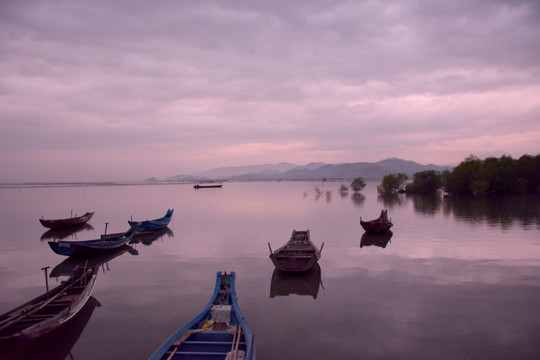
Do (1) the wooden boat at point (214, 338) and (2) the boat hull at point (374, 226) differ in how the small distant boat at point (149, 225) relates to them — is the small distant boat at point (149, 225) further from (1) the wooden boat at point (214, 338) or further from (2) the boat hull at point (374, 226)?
(1) the wooden boat at point (214, 338)

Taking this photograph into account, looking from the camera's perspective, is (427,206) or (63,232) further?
(427,206)

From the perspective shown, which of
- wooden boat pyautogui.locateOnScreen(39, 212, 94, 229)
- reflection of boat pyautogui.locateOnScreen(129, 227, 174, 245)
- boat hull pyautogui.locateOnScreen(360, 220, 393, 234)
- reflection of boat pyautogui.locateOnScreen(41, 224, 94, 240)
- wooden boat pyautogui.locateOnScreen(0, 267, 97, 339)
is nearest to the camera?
wooden boat pyautogui.locateOnScreen(0, 267, 97, 339)

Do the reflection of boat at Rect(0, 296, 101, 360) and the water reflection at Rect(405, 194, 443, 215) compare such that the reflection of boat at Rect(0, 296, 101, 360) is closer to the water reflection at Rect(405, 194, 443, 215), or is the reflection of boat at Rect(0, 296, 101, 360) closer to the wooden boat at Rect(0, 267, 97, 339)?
the wooden boat at Rect(0, 267, 97, 339)

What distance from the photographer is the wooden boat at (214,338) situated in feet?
31.0

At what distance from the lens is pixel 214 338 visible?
10.6m

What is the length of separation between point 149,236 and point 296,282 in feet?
66.1

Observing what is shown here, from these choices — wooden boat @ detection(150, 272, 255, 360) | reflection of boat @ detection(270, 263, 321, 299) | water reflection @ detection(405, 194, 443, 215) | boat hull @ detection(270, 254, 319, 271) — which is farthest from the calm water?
water reflection @ detection(405, 194, 443, 215)

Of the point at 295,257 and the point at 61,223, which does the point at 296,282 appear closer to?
the point at 295,257

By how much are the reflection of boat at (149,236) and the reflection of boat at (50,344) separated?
17.4 meters

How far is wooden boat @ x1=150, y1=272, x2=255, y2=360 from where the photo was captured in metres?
Result: 9.45

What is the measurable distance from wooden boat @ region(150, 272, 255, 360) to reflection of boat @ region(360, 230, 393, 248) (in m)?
16.5

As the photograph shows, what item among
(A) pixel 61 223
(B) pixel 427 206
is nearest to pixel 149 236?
(A) pixel 61 223

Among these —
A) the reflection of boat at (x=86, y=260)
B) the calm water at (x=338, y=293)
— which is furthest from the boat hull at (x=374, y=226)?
the reflection of boat at (x=86, y=260)

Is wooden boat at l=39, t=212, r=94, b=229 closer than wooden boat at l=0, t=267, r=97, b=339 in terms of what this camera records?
No
